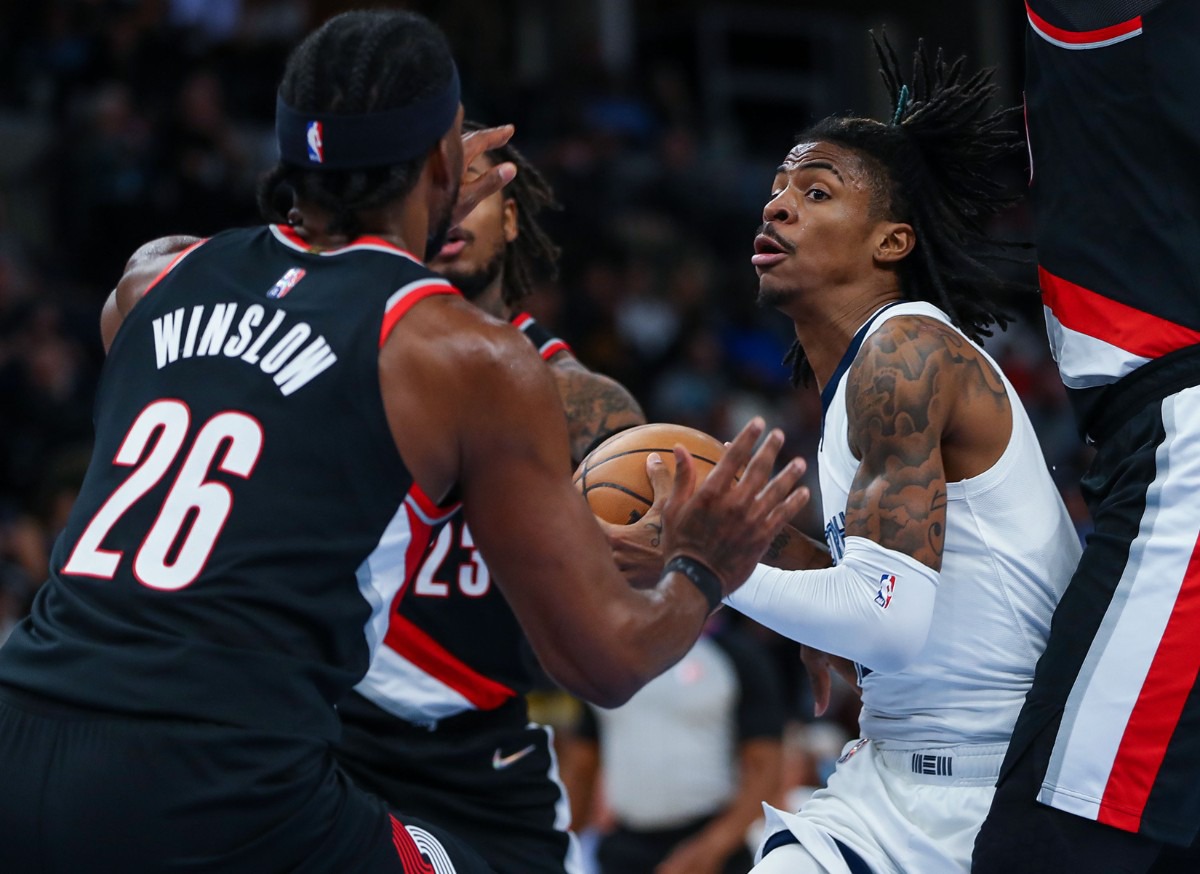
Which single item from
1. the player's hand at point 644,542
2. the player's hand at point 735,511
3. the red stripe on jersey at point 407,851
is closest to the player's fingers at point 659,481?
the player's hand at point 644,542

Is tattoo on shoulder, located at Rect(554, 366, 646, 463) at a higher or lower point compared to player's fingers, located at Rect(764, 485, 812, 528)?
lower

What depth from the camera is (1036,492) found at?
3.75m

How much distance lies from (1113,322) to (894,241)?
2.54 ft

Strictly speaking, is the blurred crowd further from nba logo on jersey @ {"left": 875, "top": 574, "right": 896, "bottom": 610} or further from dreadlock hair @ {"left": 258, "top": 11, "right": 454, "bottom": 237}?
dreadlock hair @ {"left": 258, "top": 11, "right": 454, "bottom": 237}

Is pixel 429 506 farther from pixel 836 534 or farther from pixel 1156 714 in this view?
pixel 1156 714

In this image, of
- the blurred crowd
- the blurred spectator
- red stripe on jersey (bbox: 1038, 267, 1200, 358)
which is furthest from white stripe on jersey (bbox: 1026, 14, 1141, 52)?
the blurred spectator

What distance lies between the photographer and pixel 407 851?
301 centimetres

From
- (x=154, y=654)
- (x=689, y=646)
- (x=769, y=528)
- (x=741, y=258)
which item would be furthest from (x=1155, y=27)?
(x=741, y=258)

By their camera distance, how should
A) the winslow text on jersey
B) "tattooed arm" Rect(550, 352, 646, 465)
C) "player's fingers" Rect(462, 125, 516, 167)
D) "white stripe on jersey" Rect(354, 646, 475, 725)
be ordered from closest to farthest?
the winslow text on jersey → "player's fingers" Rect(462, 125, 516, 167) → "white stripe on jersey" Rect(354, 646, 475, 725) → "tattooed arm" Rect(550, 352, 646, 465)

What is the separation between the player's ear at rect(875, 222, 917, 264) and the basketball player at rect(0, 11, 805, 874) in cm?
124

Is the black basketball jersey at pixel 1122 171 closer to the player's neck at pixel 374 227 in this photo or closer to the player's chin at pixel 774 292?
the player's chin at pixel 774 292

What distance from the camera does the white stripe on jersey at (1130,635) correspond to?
3.29 metres

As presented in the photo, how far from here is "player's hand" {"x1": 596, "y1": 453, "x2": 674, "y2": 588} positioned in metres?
3.48

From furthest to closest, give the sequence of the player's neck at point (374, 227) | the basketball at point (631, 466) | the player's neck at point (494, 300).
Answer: the player's neck at point (494, 300)
the basketball at point (631, 466)
the player's neck at point (374, 227)
